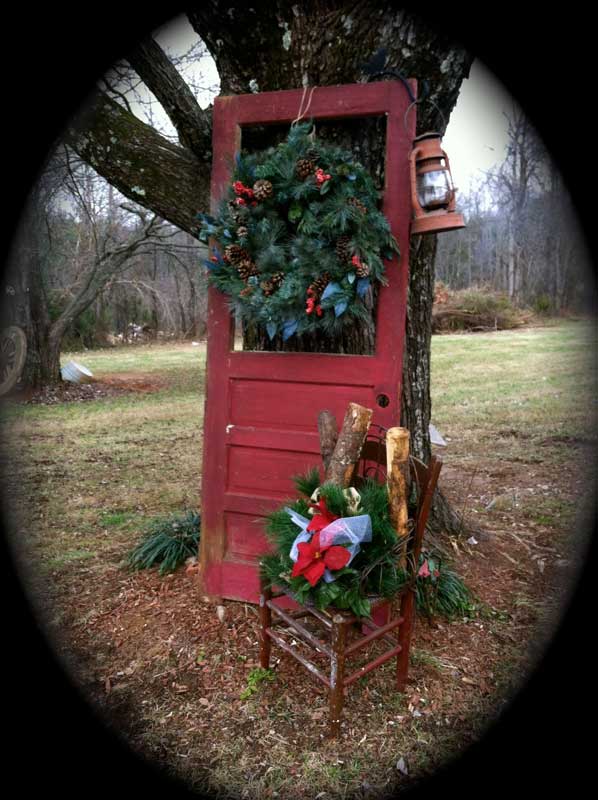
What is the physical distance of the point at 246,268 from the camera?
7.93 feet

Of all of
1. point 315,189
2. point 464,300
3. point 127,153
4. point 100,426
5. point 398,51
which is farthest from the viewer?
point 464,300

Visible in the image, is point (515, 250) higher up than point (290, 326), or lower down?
higher up

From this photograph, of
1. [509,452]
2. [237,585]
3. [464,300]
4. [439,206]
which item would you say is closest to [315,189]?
[439,206]

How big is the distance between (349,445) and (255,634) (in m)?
1.15

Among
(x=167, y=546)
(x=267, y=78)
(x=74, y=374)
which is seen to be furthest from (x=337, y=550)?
(x=74, y=374)

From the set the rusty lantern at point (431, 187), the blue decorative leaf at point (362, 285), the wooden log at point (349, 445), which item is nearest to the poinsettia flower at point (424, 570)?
the wooden log at point (349, 445)

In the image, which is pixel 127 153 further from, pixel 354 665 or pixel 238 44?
pixel 354 665

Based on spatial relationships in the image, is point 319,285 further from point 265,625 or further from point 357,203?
point 265,625

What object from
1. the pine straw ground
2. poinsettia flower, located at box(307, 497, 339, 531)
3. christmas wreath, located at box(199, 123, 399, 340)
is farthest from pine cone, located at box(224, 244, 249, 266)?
the pine straw ground

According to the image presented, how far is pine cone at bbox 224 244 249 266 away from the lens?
95.6 inches

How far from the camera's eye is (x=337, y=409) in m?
2.52

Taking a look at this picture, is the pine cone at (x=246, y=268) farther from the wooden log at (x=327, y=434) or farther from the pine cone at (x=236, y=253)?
the wooden log at (x=327, y=434)

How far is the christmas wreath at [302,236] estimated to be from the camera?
2.23 m

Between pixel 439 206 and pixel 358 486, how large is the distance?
49.5 inches
